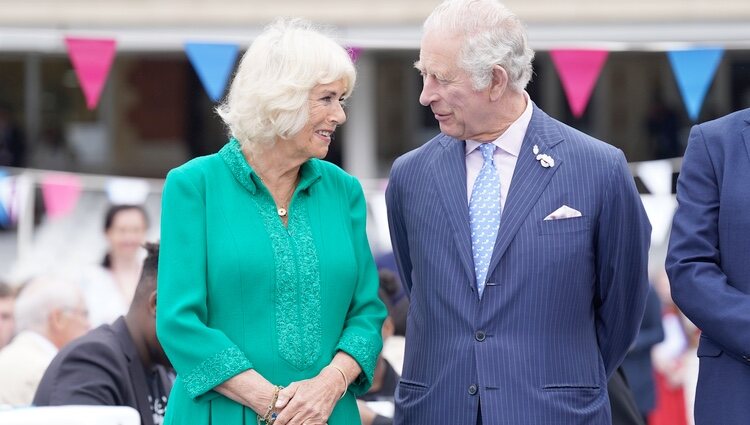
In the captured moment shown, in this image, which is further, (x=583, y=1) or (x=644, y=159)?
(x=644, y=159)

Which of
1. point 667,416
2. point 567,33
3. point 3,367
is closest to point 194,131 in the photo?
point 567,33

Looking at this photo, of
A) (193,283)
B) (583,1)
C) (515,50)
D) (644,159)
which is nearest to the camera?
(193,283)

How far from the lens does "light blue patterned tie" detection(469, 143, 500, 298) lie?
11.9 ft

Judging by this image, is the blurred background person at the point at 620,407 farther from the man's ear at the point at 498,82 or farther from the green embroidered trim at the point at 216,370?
the green embroidered trim at the point at 216,370

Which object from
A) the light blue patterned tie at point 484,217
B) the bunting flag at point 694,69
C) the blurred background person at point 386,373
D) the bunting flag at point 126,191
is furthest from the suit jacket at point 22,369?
the bunting flag at point 126,191

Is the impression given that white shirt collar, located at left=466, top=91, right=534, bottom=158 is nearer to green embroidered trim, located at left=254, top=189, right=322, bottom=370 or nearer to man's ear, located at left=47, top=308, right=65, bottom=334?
green embroidered trim, located at left=254, top=189, right=322, bottom=370

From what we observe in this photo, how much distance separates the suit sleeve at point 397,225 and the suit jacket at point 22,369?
214 cm

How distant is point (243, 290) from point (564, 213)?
2.99 feet

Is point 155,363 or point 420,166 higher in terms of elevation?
point 420,166

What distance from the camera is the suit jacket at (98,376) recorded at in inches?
169

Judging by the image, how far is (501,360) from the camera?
3551mm

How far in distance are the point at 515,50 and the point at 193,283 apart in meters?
1.17

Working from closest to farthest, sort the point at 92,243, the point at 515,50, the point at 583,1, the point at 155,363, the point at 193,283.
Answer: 1. the point at 193,283
2. the point at 515,50
3. the point at 155,363
4. the point at 92,243
5. the point at 583,1

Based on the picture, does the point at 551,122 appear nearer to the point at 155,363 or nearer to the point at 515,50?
the point at 515,50
